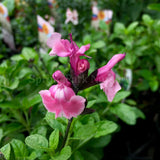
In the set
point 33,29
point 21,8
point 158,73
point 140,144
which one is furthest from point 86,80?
point 21,8

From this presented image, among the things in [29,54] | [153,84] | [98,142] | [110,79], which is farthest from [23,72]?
[153,84]

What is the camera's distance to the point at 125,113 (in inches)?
35.5

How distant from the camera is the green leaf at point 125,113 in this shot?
0.88m

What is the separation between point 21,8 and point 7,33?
1.11 ft

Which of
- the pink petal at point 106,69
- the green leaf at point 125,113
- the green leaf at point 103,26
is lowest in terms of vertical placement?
the green leaf at point 125,113

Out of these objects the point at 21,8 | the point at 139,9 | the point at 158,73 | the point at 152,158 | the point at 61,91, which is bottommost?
the point at 152,158

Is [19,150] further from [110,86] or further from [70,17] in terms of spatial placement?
[70,17]

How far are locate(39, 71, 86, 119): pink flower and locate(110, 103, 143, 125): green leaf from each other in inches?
17.5

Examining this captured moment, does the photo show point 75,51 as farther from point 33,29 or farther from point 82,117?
point 33,29

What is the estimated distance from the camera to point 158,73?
4.19 ft

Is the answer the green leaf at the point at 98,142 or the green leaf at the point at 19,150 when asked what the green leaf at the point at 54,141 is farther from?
the green leaf at the point at 98,142

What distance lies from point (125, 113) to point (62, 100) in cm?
49

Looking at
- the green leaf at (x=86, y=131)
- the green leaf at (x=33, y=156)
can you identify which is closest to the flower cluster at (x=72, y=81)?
the green leaf at (x=86, y=131)

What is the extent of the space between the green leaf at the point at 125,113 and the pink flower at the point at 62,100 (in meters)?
0.44
